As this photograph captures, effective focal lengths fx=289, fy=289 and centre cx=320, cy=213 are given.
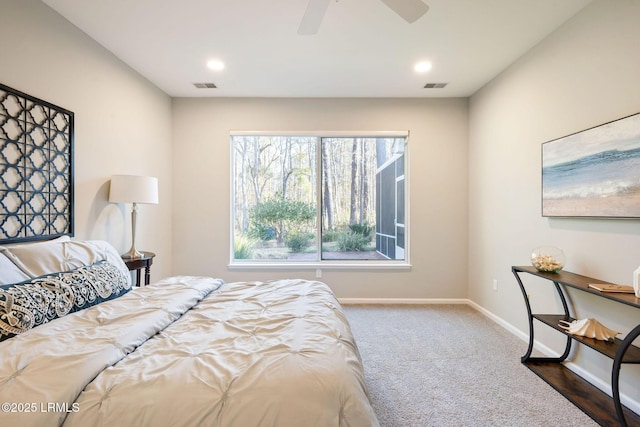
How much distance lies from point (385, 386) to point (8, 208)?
9.14 ft

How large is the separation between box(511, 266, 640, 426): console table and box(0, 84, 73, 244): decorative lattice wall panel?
12.0 feet

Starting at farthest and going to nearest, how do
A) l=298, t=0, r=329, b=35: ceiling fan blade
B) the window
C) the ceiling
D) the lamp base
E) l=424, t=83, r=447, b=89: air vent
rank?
the window
l=424, t=83, r=447, b=89: air vent
the lamp base
the ceiling
l=298, t=0, r=329, b=35: ceiling fan blade

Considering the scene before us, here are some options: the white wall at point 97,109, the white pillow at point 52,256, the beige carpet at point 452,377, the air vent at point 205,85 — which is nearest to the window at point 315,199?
the air vent at point 205,85

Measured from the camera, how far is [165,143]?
12.1 feet

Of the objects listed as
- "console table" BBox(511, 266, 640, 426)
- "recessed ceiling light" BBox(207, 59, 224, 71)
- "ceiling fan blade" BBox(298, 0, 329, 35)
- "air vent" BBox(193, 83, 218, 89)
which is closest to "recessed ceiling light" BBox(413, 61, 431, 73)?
"ceiling fan blade" BBox(298, 0, 329, 35)

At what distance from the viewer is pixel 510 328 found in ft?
9.67

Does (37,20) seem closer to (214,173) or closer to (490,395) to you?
(214,173)

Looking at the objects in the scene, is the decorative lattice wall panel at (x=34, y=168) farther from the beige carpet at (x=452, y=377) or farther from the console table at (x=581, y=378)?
the console table at (x=581, y=378)

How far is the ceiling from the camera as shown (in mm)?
2146

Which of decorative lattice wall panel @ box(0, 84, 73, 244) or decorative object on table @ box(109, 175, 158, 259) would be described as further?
decorative object on table @ box(109, 175, 158, 259)

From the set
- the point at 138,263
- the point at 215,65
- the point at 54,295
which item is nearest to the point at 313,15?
the point at 215,65

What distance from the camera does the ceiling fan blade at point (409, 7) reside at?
1543 mm

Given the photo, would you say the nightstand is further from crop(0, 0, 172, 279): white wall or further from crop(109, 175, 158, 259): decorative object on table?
crop(0, 0, 172, 279): white wall

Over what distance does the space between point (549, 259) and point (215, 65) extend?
11.4 feet
